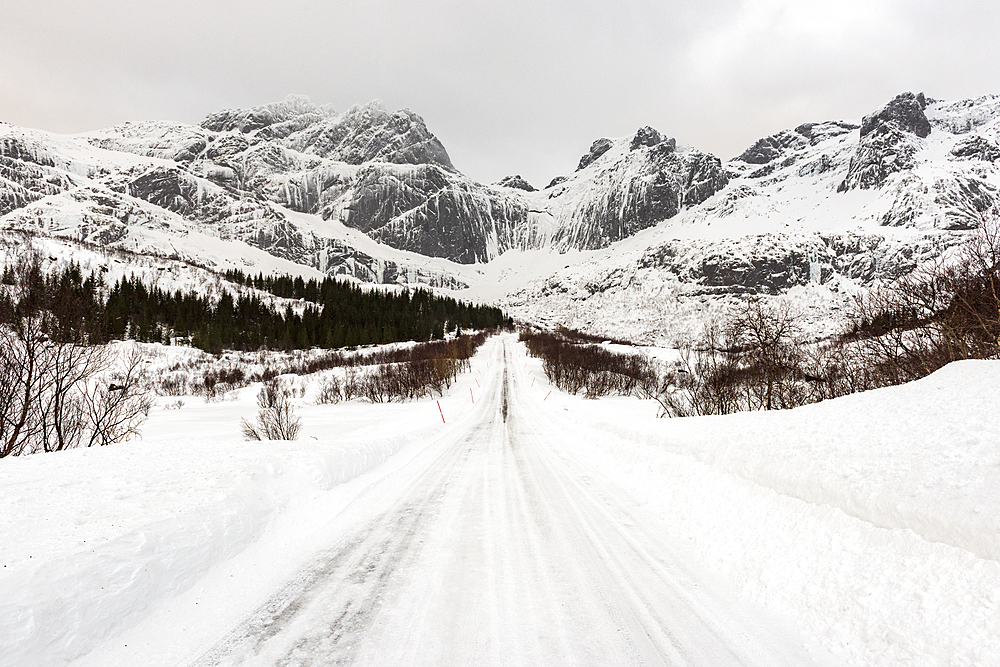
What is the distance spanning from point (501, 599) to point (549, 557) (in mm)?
1257

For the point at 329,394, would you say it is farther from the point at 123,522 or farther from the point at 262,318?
the point at 262,318

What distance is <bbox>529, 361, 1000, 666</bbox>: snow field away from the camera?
10.8ft

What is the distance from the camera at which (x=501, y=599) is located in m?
4.25

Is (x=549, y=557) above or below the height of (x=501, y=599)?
below

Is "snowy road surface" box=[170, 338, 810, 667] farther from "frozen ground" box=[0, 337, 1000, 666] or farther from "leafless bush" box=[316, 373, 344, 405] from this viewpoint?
"leafless bush" box=[316, 373, 344, 405]

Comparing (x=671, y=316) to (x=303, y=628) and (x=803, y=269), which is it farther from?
(x=303, y=628)

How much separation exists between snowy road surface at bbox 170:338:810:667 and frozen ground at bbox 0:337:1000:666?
0.03m

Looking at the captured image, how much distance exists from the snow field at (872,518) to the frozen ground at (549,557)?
0.02 meters

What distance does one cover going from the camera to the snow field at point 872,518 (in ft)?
10.8

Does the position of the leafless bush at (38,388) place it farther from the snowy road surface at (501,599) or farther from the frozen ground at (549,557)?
the snowy road surface at (501,599)

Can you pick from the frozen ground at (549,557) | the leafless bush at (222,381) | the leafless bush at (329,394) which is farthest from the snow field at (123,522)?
the leafless bush at (222,381)

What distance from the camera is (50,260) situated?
81188 millimetres

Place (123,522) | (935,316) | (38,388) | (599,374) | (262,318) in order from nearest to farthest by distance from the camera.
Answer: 1. (123,522)
2. (38,388)
3. (935,316)
4. (599,374)
5. (262,318)

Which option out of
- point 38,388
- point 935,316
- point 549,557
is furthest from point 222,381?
point 935,316
